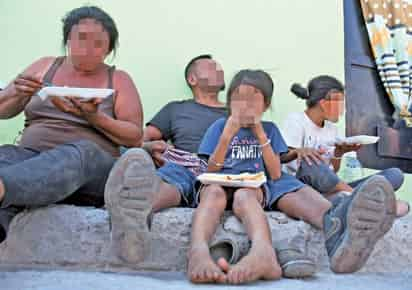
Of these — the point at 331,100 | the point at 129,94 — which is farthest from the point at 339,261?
the point at 331,100

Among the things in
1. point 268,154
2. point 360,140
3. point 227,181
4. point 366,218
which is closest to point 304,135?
point 360,140

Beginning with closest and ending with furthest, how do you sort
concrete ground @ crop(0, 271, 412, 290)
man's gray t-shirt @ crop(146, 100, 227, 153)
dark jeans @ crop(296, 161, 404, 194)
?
1. concrete ground @ crop(0, 271, 412, 290)
2. dark jeans @ crop(296, 161, 404, 194)
3. man's gray t-shirt @ crop(146, 100, 227, 153)

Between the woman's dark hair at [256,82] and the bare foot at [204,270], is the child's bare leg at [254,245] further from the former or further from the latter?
the woman's dark hair at [256,82]

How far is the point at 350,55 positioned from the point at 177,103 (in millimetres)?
1119

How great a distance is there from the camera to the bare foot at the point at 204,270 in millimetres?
1710

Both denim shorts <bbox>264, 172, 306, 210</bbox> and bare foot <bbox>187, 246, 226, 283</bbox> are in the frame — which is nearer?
bare foot <bbox>187, 246, 226, 283</bbox>

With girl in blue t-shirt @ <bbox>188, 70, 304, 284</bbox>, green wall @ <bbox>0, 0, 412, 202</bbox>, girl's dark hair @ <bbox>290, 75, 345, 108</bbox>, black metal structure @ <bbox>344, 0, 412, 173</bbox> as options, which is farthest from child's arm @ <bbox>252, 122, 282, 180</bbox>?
Result: black metal structure @ <bbox>344, 0, 412, 173</bbox>

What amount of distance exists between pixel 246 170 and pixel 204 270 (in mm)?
671

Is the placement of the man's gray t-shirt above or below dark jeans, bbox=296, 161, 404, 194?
above

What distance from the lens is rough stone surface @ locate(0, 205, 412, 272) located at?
2.04 meters

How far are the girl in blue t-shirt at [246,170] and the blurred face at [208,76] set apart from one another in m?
0.71

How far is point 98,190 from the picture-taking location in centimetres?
217

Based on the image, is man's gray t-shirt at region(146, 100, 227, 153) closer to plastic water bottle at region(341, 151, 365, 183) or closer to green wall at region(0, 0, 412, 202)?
green wall at region(0, 0, 412, 202)

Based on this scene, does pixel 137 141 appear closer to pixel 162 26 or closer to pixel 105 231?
pixel 105 231
